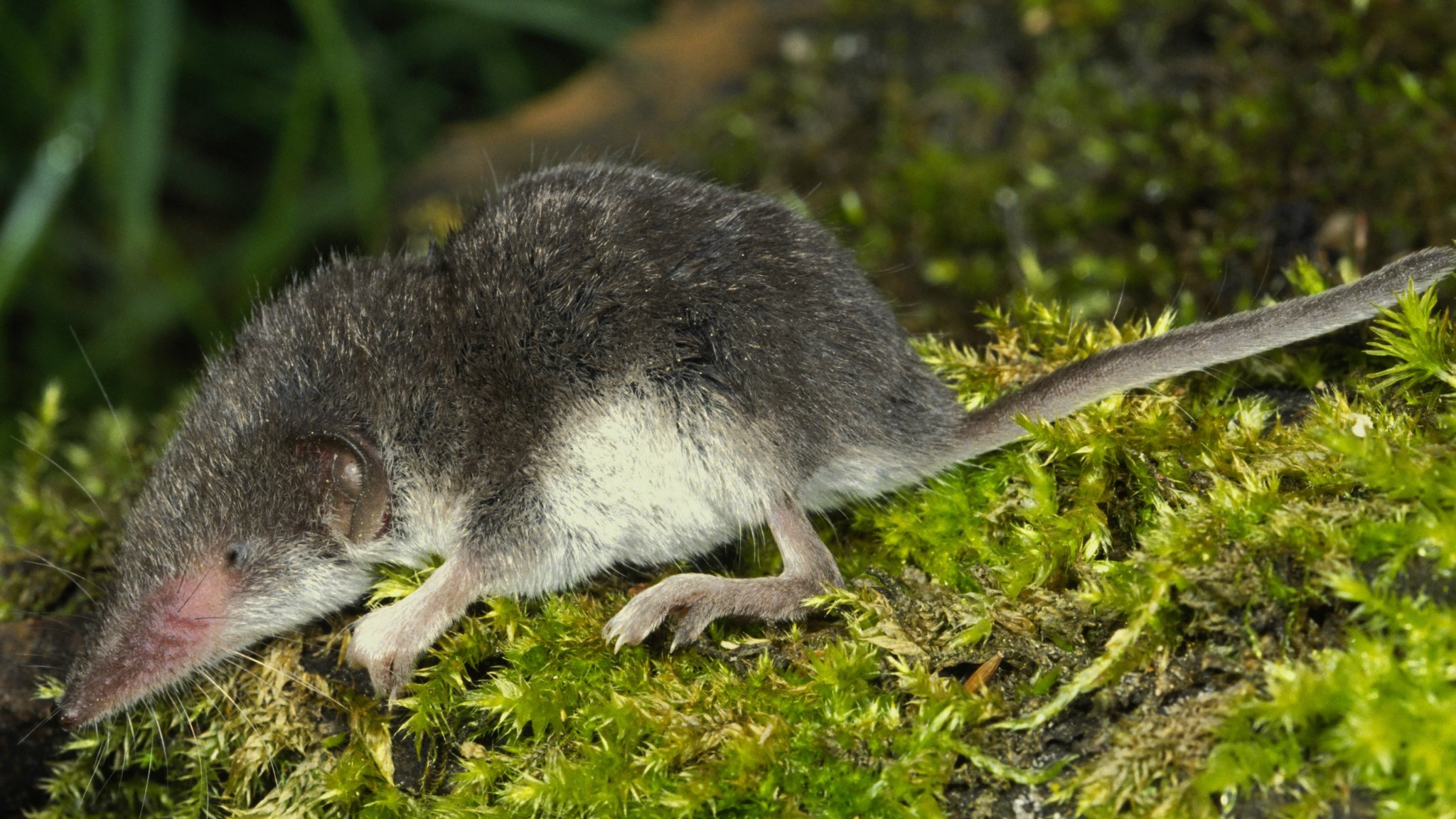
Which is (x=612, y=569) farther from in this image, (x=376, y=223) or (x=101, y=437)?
(x=376, y=223)

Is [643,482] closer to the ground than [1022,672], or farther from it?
farther from it

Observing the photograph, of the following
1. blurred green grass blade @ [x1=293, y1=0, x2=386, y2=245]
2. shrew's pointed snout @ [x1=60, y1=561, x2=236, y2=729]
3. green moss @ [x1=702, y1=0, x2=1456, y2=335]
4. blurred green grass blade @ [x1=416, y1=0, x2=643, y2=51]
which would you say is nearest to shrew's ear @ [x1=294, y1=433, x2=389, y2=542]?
shrew's pointed snout @ [x1=60, y1=561, x2=236, y2=729]

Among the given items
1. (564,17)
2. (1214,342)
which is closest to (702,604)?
(1214,342)

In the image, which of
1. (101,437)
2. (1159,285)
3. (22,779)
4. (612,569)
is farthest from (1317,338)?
(101,437)

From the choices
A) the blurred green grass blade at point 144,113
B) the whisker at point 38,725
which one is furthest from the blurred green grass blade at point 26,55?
the whisker at point 38,725

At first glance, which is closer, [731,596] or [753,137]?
[731,596]

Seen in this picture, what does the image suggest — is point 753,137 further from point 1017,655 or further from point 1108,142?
point 1017,655

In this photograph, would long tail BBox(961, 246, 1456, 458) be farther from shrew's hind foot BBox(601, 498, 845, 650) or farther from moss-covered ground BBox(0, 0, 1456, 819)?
shrew's hind foot BBox(601, 498, 845, 650)
